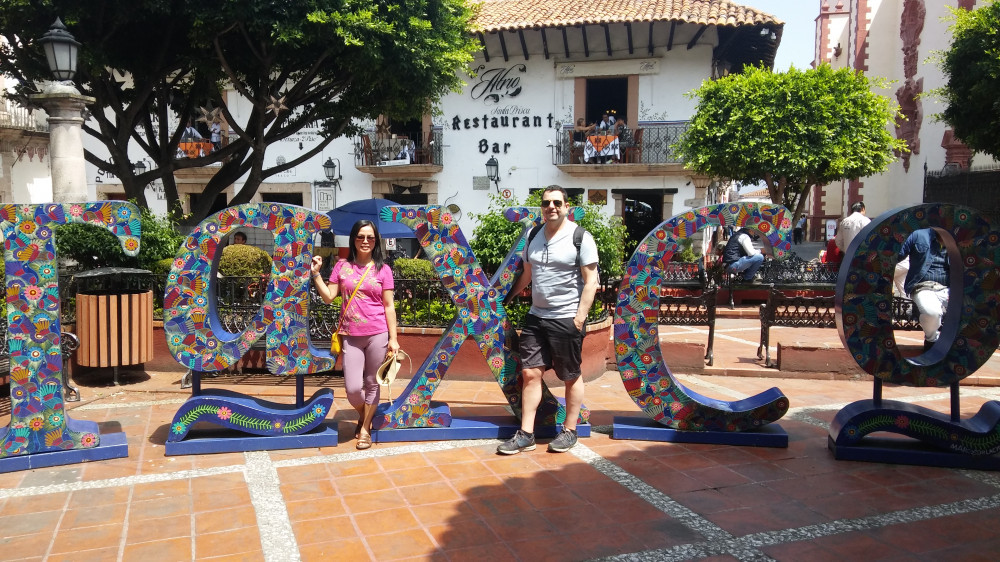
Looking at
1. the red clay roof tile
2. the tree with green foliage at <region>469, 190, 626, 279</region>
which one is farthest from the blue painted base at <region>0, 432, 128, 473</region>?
the red clay roof tile

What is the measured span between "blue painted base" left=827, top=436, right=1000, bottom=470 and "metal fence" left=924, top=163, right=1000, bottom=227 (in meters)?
12.9

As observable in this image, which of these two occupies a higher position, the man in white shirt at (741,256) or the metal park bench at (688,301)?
the man in white shirt at (741,256)

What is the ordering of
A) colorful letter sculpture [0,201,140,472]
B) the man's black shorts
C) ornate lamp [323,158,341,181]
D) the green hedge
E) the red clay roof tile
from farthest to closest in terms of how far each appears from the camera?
ornate lamp [323,158,341,181] → the red clay roof tile → the green hedge → the man's black shorts → colorful letter sculpture [0,201,140,472]

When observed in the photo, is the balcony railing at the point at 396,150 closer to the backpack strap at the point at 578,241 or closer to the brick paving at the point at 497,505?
the brick paving at the point at 497,505

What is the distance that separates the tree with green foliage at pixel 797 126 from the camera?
44.8ft

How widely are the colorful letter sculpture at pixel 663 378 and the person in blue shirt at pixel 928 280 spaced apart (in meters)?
2.57

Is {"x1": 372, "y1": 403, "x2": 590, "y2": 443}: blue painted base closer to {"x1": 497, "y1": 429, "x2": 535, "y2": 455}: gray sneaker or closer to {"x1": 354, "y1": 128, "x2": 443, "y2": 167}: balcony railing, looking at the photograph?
{"x1": 497, "y1": 429, "x2": 535, "y2": 455}: gray sneaker

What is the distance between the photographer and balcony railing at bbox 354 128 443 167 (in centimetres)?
1936

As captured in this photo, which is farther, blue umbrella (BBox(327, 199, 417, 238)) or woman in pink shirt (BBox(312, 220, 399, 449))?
blue umbrella (BBox(327, 199, 417, 238))

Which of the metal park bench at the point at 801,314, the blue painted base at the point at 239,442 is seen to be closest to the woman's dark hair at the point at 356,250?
the blue painted base at the point at 239,442

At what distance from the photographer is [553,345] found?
4.96 metres

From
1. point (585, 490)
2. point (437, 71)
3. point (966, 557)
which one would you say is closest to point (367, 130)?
point (437, 71)

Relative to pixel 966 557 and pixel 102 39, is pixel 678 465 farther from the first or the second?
pixel 102 39

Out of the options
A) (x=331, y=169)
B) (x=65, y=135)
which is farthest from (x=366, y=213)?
(x=331, y=169)
